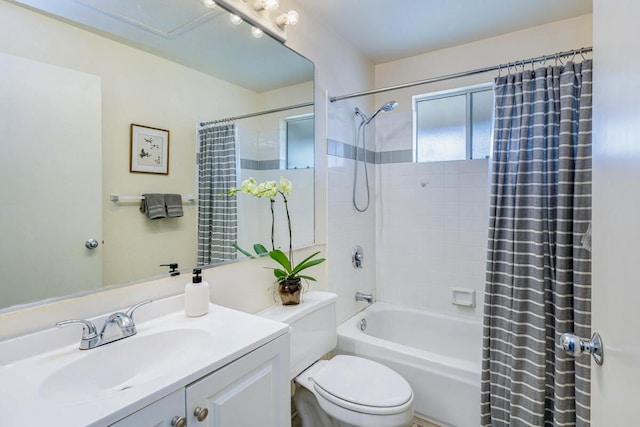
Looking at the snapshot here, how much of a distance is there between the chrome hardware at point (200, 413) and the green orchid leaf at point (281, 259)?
84 centimetres

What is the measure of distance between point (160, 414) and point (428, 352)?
5.65 ft

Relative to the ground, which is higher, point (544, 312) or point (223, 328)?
point (223, 328)

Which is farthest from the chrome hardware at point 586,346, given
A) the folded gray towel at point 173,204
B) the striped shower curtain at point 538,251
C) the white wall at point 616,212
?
the folded gray towel at point 173,204

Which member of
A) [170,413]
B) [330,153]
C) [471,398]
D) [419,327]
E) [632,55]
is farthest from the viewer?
[419,327]

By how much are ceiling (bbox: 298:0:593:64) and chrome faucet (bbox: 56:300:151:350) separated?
1847 mm

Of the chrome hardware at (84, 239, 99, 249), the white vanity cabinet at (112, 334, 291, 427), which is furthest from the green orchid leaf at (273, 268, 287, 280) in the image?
the chrome hardware at (84, 239, 99, 249)

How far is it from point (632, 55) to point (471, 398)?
1771mm

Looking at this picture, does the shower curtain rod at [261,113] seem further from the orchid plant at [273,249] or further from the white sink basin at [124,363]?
the white sink basin at [124,363]

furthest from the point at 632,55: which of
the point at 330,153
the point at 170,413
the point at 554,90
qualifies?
the point at 330,153

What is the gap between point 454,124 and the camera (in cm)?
253

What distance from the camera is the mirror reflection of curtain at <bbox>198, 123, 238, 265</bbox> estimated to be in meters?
1.37

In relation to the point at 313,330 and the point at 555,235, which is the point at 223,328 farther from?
the point at 555,235

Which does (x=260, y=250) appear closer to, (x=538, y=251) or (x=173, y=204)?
(x=173, y=204)

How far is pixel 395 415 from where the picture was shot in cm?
132
